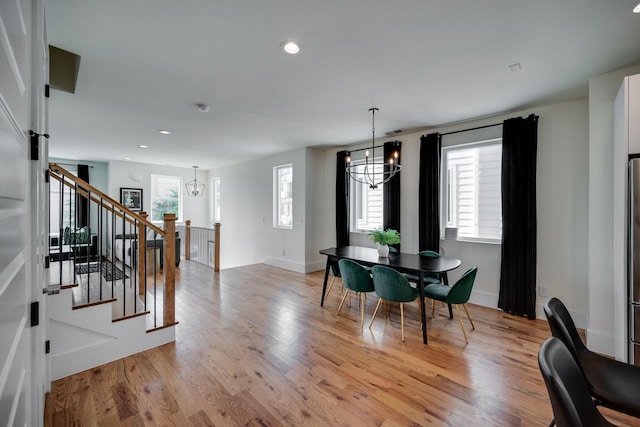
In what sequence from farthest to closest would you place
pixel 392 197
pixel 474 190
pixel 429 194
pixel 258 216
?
1. pixel 258 216
2. pixel 392 197
3. pixel 429 194
4. pixel 474 190

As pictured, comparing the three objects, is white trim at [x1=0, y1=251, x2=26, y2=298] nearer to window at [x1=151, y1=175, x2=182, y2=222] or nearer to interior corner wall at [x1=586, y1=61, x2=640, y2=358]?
interior corner wall at [x1=586, y1=61, x2=640, y2=358]

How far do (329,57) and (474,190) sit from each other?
2955 mm

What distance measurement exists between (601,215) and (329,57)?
304 cm

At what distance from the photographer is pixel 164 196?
8336mm

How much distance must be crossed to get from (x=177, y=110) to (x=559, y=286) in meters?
5.34

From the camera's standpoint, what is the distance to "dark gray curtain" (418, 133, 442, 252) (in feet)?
13.7

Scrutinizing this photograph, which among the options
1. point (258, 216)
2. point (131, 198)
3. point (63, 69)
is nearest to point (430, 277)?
point (258, 216)

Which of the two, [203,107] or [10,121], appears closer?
[10,121]

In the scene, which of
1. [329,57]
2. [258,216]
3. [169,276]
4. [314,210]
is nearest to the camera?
[329,57]

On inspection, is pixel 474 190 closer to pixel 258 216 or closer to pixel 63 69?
pixel 258 216

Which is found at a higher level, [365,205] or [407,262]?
[365,205]

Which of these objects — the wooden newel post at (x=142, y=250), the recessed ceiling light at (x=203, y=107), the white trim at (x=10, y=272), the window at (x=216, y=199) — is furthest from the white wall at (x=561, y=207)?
the window at (x=216, y=199)

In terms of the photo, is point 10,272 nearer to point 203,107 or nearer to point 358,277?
point 358,277

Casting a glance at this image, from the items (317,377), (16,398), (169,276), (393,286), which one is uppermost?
(16,398)
